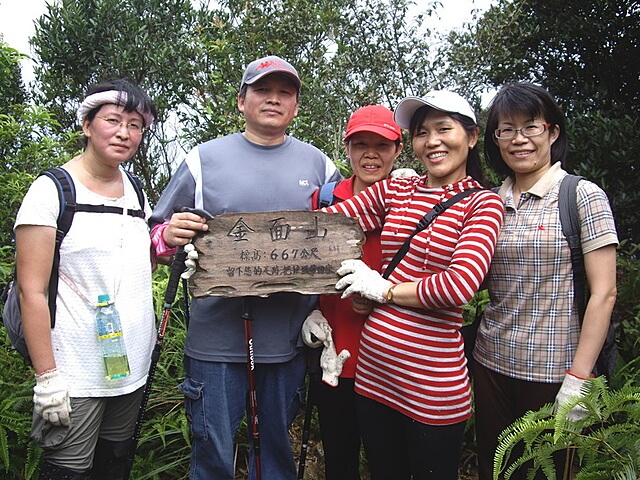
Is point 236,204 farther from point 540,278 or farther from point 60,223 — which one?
point 540,278

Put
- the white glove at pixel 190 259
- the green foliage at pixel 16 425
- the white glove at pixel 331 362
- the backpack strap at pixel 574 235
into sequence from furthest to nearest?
the green foliage at pixel 16 425 < the white glove at pixel 331 362 < the white glove at pixel 190 259 < the backpack strap at pixel 574 235

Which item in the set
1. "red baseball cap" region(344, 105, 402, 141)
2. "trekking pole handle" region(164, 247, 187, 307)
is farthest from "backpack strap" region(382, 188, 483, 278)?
"trekking pole handle" region(164, 247, 187, 307)

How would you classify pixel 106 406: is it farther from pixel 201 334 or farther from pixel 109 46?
pixel 109 46

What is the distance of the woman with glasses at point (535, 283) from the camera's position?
90.7 inches

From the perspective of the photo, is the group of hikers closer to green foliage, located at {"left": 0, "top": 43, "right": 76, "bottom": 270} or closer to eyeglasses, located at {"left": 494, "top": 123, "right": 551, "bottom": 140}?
eyeglasses, located at {"left": 494, "top": 123, "right": 551, "bottom": 140}

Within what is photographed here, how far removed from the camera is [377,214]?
275cm

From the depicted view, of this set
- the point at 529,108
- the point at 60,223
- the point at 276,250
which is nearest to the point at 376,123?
the point at 529,108

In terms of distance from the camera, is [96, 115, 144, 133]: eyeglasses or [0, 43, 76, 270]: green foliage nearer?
[96, 115, 144, 133]: eyeglasses

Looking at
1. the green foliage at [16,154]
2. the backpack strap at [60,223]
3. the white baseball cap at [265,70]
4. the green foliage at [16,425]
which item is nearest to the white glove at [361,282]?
the white baseball cap at [265,70]

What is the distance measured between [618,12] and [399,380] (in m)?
5.34

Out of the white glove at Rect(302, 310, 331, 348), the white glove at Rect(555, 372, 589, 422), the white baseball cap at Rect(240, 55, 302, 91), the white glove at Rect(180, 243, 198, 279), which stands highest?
the white baseball cap at Rect(240, 55, 302, 91)

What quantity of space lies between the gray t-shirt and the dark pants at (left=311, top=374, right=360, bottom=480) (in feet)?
1.01

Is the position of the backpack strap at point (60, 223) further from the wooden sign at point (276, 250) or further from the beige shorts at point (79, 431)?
the wooden sign at point (276, 250)

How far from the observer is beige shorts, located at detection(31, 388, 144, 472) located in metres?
2.45
